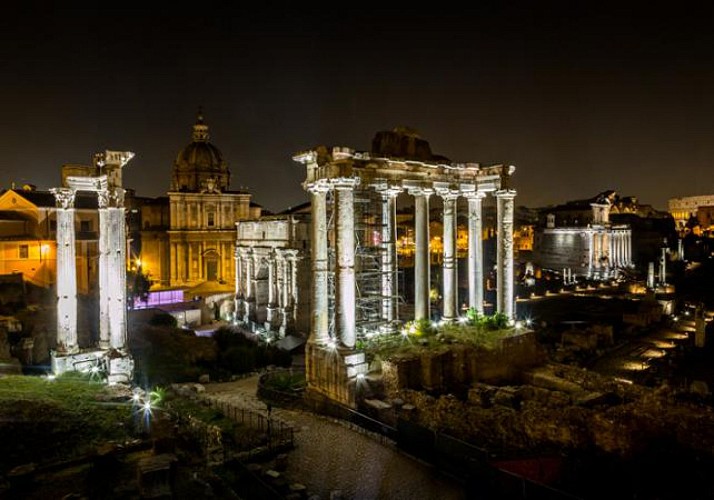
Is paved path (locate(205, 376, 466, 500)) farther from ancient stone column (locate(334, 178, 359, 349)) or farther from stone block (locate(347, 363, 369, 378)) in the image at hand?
ancient stone column (locate(334, 178, 359, 349))

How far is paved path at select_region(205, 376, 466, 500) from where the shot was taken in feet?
37.5

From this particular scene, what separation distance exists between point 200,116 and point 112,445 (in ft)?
177

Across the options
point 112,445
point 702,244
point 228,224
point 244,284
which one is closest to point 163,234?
point 228,224

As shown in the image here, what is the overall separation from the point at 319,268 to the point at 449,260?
6846 mm

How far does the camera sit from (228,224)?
55031mm

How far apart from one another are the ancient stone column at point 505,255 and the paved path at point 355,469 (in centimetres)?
1066

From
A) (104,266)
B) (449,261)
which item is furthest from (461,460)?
(104,266)

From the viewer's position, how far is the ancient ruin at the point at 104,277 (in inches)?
741

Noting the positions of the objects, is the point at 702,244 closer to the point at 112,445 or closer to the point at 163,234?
the point at 163,234

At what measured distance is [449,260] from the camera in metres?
22.5

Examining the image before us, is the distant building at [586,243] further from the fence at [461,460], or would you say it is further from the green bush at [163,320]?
the fence at [461,460]

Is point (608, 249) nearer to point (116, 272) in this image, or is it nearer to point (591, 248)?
point (591, 248)

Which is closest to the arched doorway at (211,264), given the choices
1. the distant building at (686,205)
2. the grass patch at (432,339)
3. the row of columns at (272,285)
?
the row of columns at (272,285)

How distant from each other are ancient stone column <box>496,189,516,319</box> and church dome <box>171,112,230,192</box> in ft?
132
